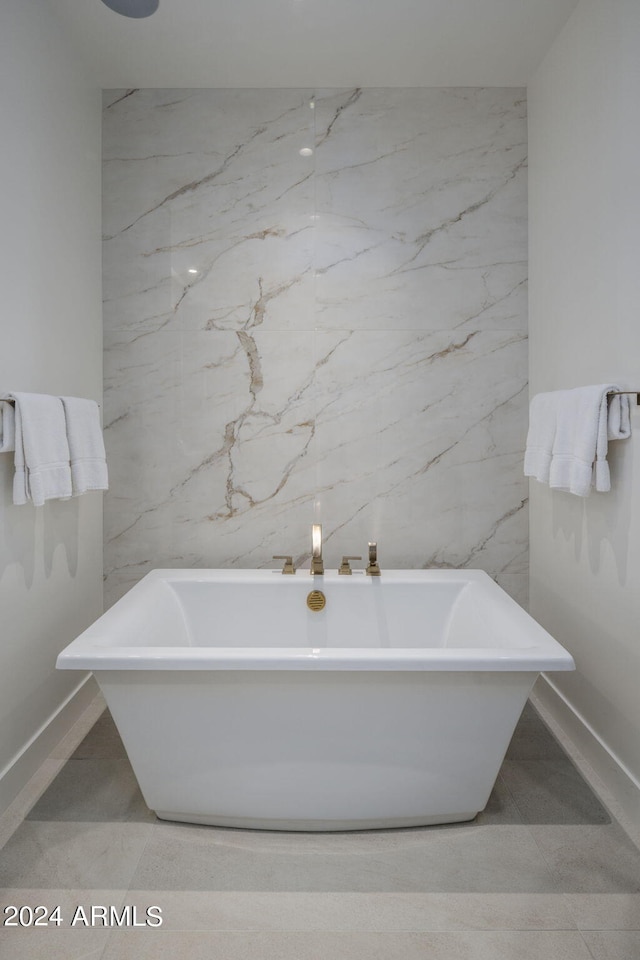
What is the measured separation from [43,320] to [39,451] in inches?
21.7

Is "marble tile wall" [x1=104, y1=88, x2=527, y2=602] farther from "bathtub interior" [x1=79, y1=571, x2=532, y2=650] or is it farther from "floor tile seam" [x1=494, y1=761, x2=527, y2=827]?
"floor tile seam" [x1=494, y1=761, x2=527, y2=827]

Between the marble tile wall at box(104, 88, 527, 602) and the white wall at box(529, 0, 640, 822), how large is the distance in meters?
0.18

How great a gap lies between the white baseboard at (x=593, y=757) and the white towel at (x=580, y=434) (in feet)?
2.94

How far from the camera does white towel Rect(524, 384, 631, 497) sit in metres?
1.81

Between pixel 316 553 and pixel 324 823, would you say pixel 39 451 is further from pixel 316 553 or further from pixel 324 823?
pixel 324 823

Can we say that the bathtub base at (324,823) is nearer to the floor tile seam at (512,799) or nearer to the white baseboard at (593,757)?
the floor tile seam at (512,799)

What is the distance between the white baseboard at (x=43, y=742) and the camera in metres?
1.83

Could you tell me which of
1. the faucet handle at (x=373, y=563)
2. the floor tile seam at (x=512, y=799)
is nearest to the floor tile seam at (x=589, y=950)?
the floor tile seam at (x=512, y=799)

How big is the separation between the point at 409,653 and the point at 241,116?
2.42 meters

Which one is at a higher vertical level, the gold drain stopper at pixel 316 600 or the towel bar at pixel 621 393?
the towel bar at pixel 621 393

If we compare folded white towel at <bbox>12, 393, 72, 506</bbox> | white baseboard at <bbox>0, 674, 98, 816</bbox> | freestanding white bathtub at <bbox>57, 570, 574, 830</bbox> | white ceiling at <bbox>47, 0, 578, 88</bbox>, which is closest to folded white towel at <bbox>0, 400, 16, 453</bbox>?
folded white towel at <bbox>12, 393, 72, 506</bbox>

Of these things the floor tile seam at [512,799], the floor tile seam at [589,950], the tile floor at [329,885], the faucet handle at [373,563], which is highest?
the faucet handle at [373,563]

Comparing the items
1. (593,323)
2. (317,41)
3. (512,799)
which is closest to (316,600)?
(512,799)

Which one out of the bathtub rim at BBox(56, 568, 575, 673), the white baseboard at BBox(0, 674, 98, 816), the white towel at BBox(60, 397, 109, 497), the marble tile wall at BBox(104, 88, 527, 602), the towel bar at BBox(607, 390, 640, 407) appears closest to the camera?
the bathtub rim at BBox(56, 568, 575, 673)
